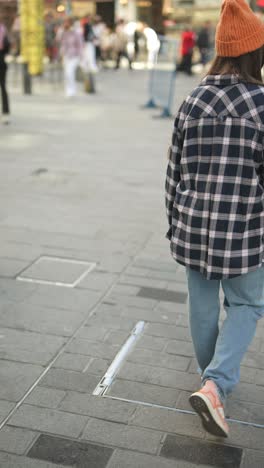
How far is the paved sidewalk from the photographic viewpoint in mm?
2959

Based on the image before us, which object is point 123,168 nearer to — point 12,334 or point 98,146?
point 98,146

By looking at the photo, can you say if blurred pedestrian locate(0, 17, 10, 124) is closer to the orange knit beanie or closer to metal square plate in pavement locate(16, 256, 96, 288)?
metal square plate in pavement locate(16, 256, 96, 288)

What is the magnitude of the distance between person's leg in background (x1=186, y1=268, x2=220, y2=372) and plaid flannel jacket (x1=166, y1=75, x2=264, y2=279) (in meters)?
0.12

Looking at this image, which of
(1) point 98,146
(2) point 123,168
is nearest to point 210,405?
(2) point 123,168

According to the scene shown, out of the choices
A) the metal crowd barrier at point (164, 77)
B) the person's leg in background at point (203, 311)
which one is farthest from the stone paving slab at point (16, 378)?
the metal crowd barrier at point (164, 77)

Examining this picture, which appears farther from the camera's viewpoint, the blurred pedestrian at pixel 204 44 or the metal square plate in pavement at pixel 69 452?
the blurred pedestrian at pixel 204 44

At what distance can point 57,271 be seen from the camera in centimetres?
504

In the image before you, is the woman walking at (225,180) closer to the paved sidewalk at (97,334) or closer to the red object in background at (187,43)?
the paved sidewalk at (97,334)

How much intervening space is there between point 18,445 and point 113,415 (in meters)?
0.47

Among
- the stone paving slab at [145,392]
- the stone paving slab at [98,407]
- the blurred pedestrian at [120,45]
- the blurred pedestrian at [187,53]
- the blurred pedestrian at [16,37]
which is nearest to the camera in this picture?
the stone paving slab at [98,407]

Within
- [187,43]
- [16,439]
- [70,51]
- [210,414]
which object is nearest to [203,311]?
[210,414]

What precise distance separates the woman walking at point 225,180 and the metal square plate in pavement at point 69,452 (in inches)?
17.9

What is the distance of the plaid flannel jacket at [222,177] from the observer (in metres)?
2.81

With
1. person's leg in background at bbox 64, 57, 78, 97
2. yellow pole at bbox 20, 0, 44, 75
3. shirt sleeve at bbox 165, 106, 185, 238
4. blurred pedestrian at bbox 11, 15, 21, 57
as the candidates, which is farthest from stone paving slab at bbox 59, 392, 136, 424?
blurred pedestrian at bbox 11, 15, 21, 57
